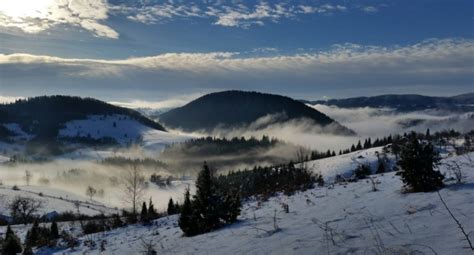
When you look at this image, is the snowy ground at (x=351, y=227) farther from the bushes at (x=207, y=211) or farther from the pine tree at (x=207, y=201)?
the pine tree at (x=207, y=201)

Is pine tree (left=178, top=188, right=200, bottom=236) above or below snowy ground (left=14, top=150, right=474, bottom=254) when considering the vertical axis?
below

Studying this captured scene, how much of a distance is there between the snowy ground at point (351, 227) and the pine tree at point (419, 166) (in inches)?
15.4

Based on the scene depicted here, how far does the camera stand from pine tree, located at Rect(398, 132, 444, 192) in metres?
10.8

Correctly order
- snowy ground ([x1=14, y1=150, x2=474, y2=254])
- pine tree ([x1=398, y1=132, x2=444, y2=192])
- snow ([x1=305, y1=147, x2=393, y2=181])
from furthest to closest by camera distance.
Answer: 1. snow ([x1=305, y1=147, x2=393, y2=181])
2. pine tree ([x1=398, y1=132, x2=444, y2=192])
3. snowy ground ([x1=14, y1=150, x2=474, y2=254])

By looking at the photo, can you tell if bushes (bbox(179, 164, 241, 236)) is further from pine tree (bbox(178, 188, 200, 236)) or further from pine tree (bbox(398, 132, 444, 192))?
pine tree (bbox(398, 132, 444, 192))

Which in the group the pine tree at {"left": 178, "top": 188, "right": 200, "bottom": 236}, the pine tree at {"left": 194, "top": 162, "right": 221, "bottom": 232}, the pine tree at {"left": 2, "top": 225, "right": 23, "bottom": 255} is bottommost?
the pine tree at {"left": 2, "top": 225, "right": 23, "bottom": 255}

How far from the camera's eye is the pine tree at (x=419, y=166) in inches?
425

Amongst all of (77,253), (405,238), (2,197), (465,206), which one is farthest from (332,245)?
(2,197)

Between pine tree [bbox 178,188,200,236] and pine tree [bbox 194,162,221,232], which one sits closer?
pine tree [bbox 178,188,200,236]

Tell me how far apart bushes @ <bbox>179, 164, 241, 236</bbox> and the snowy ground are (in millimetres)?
558

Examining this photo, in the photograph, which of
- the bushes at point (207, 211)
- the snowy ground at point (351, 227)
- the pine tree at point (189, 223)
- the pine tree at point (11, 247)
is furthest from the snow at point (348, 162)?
the pine tree at point (189, 223)

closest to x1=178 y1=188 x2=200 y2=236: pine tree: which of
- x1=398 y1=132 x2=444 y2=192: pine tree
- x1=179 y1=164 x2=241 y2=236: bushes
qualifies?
x1=179 y1=164 x2=241 y2=236: bushes

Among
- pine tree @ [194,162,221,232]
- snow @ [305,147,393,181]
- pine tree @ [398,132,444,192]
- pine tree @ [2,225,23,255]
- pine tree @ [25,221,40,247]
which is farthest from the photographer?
snow @ [305,147,393,181]

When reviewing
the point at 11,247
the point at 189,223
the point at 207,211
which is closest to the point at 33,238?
the point at 11,247
